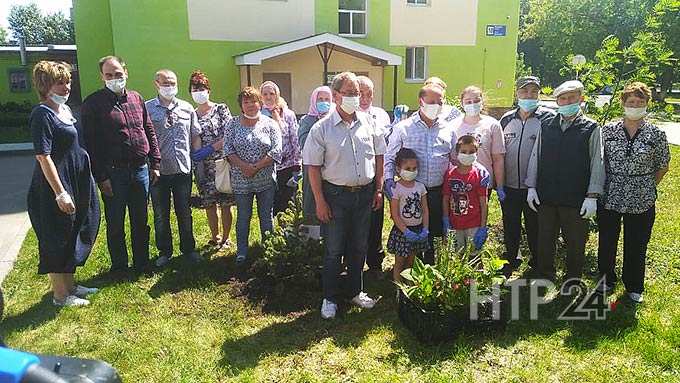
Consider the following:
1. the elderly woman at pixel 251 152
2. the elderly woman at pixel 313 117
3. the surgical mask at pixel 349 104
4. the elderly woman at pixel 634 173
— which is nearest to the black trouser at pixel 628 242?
the elderly woman at pixel 634 173

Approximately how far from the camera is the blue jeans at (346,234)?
12.4ft

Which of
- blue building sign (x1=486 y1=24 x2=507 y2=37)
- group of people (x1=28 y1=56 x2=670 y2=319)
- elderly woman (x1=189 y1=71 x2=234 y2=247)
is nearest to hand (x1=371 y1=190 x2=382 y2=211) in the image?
group of people (x1=28 y1=56 x2=670 y2=319)

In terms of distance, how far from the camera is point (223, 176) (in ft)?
16.2

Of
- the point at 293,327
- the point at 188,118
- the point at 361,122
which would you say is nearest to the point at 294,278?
the point at 293,327

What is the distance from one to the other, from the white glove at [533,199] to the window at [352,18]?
1601 centimetres

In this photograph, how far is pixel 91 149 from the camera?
4.32 metres

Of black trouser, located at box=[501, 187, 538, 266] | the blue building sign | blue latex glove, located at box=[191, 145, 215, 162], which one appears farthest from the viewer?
the blue building sign

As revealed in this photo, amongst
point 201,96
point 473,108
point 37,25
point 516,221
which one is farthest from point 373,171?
point 37,25

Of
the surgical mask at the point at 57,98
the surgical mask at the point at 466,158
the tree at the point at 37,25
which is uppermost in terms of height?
the tree at the point at 37,25

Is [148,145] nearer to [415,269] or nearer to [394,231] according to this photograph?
[394,231]

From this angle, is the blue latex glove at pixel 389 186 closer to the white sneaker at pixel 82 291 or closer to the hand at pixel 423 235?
the hand at pixel 423 235

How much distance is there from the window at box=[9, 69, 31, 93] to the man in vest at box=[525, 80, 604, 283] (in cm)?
2627

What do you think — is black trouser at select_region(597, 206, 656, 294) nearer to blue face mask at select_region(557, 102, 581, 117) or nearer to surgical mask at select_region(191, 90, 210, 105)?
blue face mask at select_region(557, 102, 581, 117)

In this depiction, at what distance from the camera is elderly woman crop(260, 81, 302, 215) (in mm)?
5230
